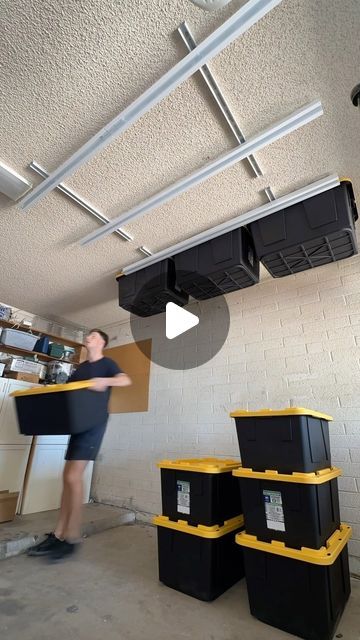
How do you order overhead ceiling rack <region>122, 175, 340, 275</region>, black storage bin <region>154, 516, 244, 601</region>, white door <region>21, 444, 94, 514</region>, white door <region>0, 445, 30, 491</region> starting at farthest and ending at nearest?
1. white door <region>21, 444, 94, 514</region>
2. white door <region>0, 445, 30, 491</region>
3. overhead ceiling rack <region>122, 175, 340, 275</region>
4. black storage bin <region>154, 516, 244, 601</region>

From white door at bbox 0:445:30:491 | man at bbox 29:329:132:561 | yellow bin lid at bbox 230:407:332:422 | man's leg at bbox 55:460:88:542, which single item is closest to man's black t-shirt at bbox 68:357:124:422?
man at bbox 29:329:132:561

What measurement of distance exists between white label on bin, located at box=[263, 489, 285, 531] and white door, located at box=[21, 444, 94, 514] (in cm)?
263

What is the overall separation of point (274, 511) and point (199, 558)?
20.7 inches

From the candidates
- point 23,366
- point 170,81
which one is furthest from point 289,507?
point 23,366

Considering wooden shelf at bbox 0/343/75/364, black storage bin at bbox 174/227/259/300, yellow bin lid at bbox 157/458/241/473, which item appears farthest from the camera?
wooden shelf at bbox 0/343/75/364

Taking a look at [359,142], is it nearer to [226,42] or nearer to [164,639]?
[226,42]

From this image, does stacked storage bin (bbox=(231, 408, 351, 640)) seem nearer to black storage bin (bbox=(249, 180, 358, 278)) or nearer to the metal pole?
black storage bin (bbox=(249, 180, 358, 278))

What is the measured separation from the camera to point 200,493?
1676 mm

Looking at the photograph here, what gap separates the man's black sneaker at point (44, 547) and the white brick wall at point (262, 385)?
1079 millimetres

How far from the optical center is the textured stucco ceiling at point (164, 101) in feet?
3.67

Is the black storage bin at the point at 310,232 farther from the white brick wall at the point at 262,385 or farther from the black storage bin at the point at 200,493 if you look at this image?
the black storage bin at the point at 200,493

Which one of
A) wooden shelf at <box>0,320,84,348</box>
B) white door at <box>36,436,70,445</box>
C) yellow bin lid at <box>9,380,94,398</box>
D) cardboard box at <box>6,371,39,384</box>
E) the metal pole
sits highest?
the metal pole

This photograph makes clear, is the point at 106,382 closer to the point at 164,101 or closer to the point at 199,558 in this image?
the point at 199,558

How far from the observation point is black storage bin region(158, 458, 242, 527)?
165 cm
